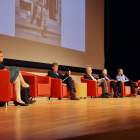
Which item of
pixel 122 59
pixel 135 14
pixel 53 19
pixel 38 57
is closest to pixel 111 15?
pixel 135 14

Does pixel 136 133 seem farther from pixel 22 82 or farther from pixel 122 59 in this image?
pixel 122 59

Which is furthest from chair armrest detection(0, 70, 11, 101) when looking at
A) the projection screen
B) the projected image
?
the projected image

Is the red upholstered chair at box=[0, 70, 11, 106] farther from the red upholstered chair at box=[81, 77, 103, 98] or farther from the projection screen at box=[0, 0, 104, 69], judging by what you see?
the red upholstered chair at box=[81, 77, 103, 98]

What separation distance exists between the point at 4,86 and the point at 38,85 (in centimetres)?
147

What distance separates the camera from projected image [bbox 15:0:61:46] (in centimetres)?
502

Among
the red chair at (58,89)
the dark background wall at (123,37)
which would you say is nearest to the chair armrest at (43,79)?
the red chair at (58,89)

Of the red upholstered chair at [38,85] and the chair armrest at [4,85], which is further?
the red upholstered chair at [38,85]

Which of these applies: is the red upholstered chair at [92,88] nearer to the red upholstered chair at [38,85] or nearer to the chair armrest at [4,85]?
the red upholstered chair at [38,85]

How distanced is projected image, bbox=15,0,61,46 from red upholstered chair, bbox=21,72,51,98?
3.45 feet

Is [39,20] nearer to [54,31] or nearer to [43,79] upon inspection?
[54,31]

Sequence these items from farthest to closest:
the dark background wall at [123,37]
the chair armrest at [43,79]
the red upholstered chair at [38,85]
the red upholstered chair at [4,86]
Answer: the dark background wall at [123,37] < the chair armrest at [43,79] < the red upholstered chair at [38,85] < the red upholstered chair at [4,86]

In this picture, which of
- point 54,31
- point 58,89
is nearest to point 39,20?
point 54,31

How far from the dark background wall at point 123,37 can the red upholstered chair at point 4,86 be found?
18.7 ft

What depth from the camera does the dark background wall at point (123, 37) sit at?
8.30 meters
